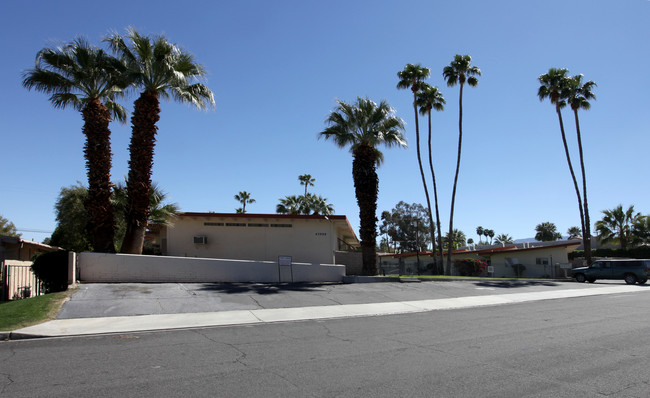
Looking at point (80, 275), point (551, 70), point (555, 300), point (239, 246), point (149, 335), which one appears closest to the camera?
point (149, 335)

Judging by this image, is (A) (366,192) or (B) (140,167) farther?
(A) (366,192)

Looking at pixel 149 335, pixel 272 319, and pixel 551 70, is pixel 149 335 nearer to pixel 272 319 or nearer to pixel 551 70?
pixel 272 319

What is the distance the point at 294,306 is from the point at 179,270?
630 cm

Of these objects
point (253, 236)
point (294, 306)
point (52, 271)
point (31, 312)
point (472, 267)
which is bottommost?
point (472, 267)

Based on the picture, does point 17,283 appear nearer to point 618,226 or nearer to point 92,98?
point 92,98

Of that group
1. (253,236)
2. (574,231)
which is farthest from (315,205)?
(574,231)

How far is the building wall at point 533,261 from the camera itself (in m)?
37.1

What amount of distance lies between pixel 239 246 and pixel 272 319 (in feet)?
48.4

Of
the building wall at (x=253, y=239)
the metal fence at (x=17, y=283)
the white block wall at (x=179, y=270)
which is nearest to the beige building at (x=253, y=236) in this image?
the building wall at (x=253, y=239)

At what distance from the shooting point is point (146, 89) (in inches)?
735

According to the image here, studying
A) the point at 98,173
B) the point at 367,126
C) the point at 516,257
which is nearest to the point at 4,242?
the point at 98,173

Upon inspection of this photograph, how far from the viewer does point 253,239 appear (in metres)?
25.9

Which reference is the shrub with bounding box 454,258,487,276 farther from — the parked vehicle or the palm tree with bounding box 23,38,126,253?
the palm tree with bounding box 23,38,126,253

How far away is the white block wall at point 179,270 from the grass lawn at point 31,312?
2.95 metres
